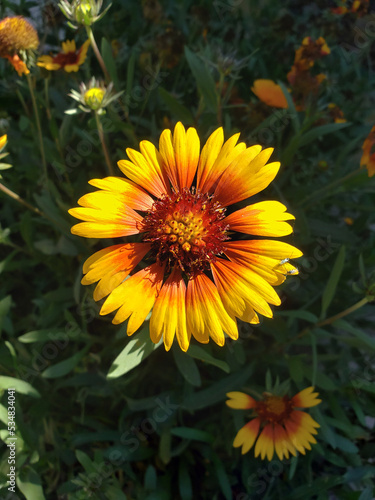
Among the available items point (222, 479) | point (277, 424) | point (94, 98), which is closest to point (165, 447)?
point (222, 479)

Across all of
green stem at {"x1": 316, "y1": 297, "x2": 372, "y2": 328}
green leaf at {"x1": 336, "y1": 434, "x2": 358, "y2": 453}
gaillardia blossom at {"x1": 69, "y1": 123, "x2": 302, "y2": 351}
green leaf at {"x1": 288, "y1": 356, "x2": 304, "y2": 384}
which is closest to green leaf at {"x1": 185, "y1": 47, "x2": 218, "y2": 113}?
gaillardia blossom at {"x1": 69, "y1": 123, "x2": 302, "y2": 351}

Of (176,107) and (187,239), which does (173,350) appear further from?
(176,107)

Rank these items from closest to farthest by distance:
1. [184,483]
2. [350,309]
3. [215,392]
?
[350,309] → [215,392] → [184,483]

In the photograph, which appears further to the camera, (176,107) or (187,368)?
(176,107)

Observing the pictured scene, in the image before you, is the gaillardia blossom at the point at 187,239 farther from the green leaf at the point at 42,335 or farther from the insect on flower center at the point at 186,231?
the green leaf at the point at 42,335

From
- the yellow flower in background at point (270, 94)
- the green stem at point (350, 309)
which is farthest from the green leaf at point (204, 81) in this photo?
the green stem at point (350, 309)

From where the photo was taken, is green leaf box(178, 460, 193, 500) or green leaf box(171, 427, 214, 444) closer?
green leaf box(171, 427, 214, 444)

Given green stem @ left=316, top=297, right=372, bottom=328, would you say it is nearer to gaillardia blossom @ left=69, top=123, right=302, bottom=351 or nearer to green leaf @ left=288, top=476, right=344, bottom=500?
gaillardia blossom @ left=69, top=123, right=302, bottom=351

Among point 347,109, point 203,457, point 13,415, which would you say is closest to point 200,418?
point 203,457
